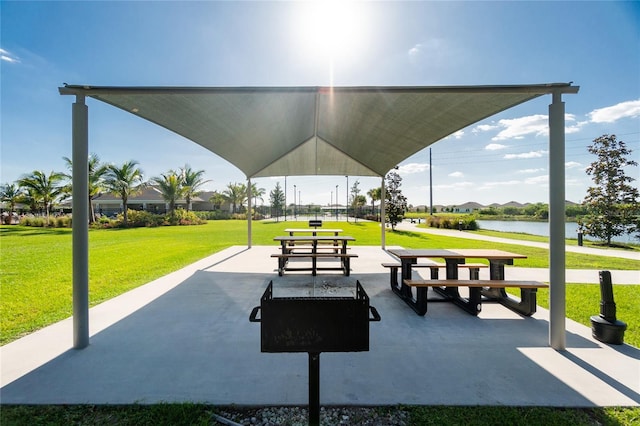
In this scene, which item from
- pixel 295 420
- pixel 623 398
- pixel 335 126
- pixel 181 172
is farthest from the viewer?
pixel 181 172

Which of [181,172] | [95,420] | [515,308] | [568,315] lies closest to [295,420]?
[95,420]

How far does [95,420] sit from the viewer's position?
2.17 meters

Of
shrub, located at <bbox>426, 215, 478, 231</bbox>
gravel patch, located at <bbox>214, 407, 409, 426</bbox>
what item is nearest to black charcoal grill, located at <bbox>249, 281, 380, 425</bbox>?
gravel patch, located at <bbox>214, 407, 409, 426</bbox>

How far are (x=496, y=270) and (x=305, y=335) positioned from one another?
484 cm

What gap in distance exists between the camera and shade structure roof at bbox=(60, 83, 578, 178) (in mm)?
3525

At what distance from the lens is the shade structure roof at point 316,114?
3.53m

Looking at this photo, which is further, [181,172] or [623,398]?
[181,172]

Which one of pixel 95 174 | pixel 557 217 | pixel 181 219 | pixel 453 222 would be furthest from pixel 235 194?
pixel 557 217

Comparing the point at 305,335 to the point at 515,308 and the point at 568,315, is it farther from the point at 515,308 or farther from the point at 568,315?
the point at 568,315

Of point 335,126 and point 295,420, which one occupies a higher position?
point 335,126

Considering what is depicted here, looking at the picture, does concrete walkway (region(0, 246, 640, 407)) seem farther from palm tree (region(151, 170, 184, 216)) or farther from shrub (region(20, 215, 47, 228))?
shrub (region(20, 215, 47, 228))

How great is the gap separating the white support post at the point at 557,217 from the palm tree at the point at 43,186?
3857 centimetres

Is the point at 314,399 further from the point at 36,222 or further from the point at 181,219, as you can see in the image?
the point at 36,222

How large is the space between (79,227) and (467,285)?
5.55 metres
